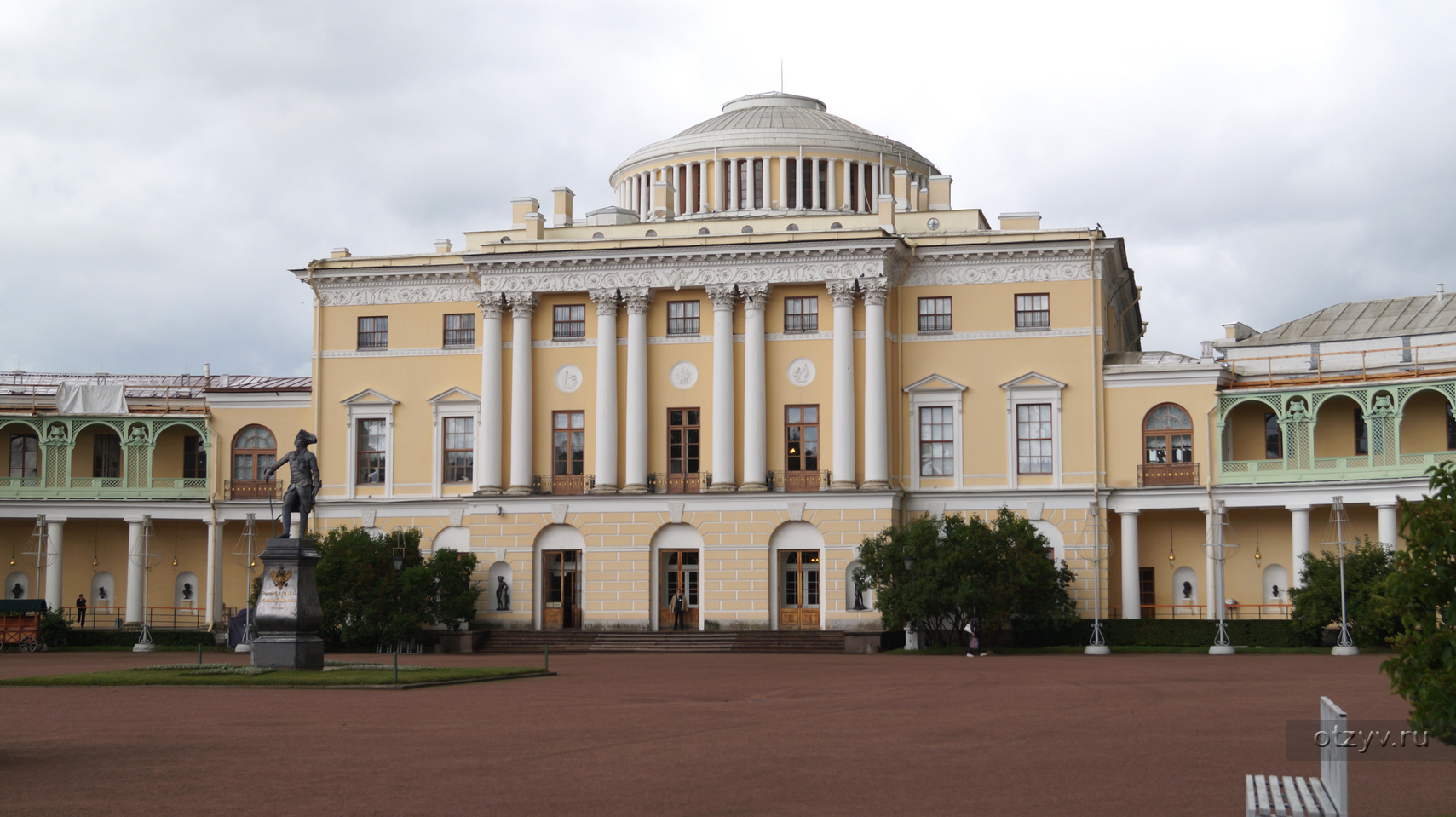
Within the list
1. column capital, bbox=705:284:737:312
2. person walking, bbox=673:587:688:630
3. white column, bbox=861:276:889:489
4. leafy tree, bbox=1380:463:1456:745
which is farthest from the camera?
column capital, bbox=705:284:737:312

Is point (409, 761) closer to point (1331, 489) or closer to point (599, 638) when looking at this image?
point (599, 638)

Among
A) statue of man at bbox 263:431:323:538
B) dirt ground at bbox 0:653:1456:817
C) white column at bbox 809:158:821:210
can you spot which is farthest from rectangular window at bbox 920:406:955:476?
statue of man at bbox 263:431:323:538

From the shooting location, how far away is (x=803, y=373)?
171 feet

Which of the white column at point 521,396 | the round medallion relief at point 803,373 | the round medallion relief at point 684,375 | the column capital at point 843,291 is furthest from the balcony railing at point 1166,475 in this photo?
the white column at point 521,396

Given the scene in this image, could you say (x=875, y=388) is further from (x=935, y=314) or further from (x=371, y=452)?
(x=371, y=452)

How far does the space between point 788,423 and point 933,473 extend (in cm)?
543

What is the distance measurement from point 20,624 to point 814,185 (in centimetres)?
3291

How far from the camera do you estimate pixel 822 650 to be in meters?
47.4

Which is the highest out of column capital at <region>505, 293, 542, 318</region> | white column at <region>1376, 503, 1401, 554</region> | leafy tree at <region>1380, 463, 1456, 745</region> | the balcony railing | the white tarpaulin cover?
column capital at <region>505, 293, 542, 318</region>

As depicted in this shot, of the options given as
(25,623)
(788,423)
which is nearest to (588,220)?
(788,423)

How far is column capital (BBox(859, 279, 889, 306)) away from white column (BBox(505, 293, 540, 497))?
38.9 feet

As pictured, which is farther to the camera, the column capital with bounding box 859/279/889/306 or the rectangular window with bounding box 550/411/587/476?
the rectangular window with bounding box 550/411/587/476

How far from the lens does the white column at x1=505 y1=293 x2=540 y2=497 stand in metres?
52.9

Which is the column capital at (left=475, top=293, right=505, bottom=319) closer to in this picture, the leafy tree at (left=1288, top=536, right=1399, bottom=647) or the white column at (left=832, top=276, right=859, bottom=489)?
the white column at (left=832, top=276, right=859, bottom=489)
